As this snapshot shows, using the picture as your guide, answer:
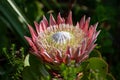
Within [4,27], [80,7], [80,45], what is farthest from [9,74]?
[80,7]

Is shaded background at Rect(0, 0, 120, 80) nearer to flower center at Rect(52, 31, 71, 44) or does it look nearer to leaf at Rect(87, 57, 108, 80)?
leaf at Rect(87, 57, 108, 80)

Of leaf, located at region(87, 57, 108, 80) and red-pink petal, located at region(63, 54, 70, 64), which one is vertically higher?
red-pink petal, located at region(63, 54, 70, 64)

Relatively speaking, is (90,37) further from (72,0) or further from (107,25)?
(107,25)

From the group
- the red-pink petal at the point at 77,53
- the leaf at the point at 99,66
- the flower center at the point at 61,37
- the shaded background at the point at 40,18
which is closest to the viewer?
the red-pink petal at the point at 77,53

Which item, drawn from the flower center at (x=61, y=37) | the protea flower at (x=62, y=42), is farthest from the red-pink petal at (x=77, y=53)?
the flower center at (x=61, y=37)

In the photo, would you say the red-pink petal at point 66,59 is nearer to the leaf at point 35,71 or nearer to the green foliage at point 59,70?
the green foliage at point 59,70

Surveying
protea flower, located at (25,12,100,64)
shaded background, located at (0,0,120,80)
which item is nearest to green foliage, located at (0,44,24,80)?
shaded background, located at (0,0,120,80)
